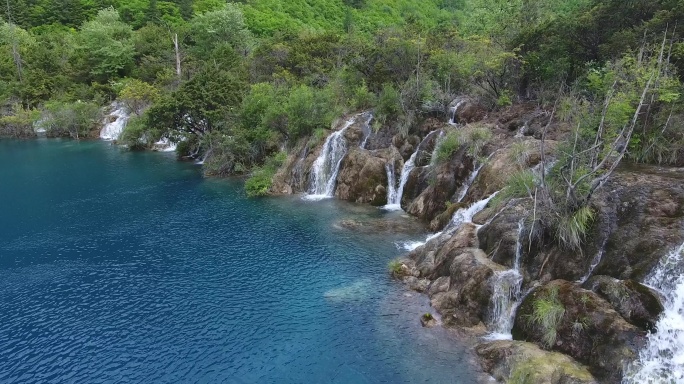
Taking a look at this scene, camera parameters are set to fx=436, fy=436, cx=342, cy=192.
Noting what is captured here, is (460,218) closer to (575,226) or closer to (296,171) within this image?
(575,226)

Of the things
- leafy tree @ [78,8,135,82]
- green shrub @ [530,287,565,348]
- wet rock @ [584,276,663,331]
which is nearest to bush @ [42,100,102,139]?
leafy tree @ [78,8,135,82]

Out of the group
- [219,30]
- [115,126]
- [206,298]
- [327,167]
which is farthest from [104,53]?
[206,298]

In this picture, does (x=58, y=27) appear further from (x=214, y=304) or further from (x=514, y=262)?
(x=514, y=262)

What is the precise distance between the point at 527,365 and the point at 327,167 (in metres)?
29.2

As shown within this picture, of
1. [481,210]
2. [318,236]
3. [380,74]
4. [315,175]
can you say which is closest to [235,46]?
[380,74]

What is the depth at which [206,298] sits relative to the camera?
77.7 ft

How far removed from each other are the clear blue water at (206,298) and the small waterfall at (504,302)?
2.21 meters

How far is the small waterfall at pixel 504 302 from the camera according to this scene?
65.1 ft

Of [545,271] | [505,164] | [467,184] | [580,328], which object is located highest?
[505,164]

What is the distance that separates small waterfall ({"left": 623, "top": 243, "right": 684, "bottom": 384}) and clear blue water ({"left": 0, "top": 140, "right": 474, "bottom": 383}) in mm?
6117

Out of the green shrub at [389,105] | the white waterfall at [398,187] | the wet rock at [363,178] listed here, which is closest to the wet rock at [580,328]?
the white waterfall at [398,187]

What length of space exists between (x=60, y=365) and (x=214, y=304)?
7.08m

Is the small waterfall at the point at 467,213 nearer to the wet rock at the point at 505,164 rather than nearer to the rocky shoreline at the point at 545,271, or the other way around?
the rocky shoreline at the point at 545,271

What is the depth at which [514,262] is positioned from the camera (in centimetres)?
2169
